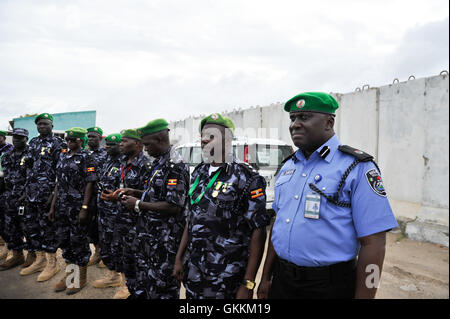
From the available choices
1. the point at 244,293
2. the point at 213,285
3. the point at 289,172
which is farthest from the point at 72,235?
the point at 289,172

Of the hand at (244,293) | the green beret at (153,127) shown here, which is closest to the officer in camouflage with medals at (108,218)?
the green beret at (153,127)

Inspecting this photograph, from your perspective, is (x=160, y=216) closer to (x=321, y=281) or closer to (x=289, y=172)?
Answer: (x=289, y=172)

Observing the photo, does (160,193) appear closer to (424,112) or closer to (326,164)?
(326,164)

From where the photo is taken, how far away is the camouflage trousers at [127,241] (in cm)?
316

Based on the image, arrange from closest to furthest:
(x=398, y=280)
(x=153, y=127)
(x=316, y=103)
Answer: (x=316, y=103), (x=153, y=127), (x=398, y=280)

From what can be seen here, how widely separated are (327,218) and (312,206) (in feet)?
0.31

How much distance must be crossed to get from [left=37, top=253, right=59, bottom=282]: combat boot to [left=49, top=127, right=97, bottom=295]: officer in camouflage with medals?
458mm

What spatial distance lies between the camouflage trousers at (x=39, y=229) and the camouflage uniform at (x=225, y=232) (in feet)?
10.1

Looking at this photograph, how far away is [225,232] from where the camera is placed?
6.27 feet

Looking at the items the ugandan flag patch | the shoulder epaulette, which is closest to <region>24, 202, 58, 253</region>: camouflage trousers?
the ugandan flag patch

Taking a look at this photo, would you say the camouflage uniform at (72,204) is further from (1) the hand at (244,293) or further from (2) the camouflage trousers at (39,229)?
(1) the hand at (244,293)

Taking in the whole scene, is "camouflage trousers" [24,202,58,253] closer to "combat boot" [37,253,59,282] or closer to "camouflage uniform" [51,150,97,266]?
"combat boot" [37,253,59,282]

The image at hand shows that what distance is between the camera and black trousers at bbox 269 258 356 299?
1.46 meters

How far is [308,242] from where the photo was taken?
150 cm
